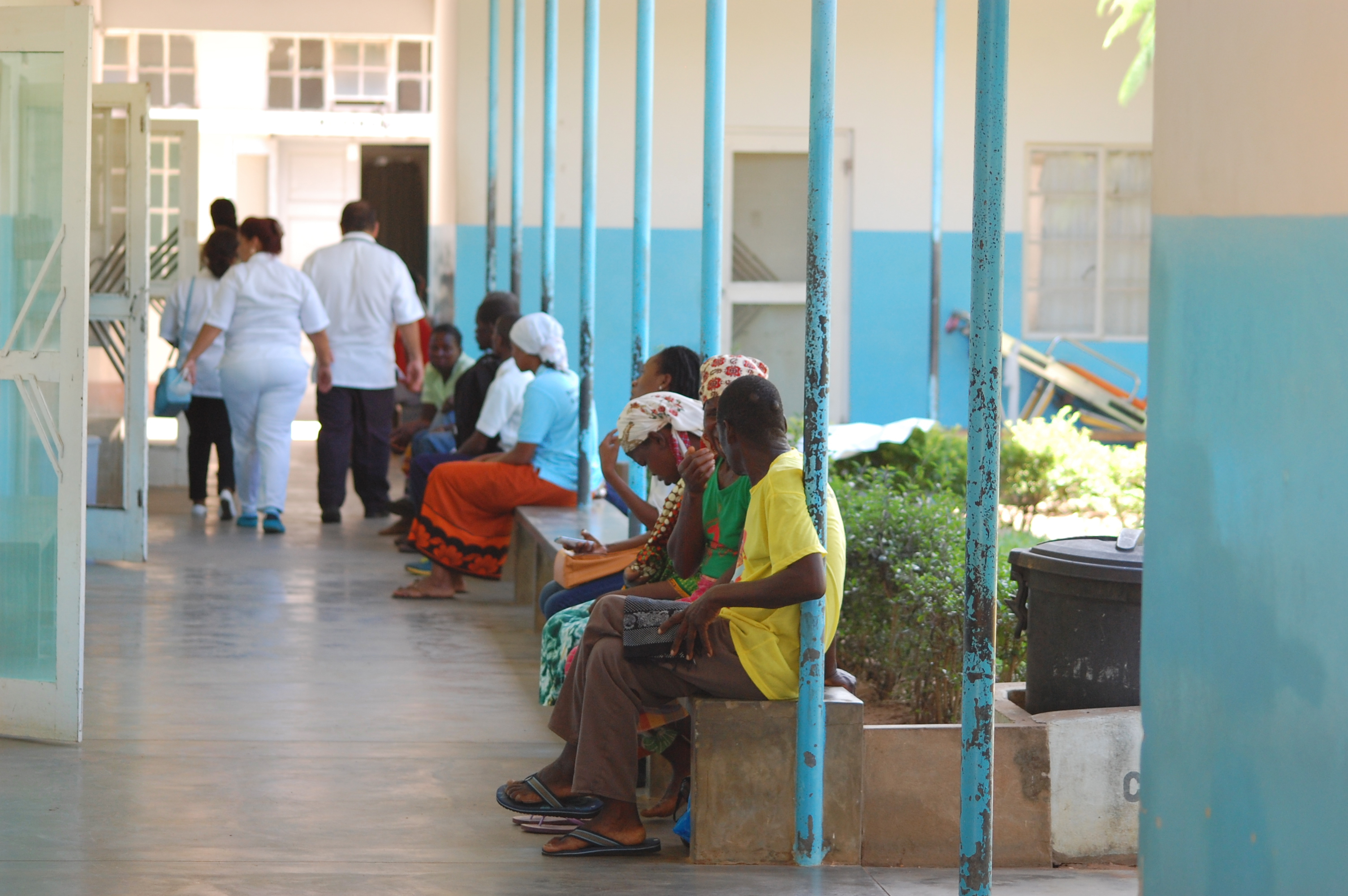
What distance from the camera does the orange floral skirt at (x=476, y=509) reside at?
7051 millimetres

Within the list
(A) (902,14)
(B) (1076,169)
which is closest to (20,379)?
(A) (902,14)

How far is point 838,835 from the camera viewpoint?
3752 mm

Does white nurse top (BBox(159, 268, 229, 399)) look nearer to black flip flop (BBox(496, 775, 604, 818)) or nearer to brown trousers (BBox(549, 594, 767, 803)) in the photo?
black flip flop (BBox(496, 775, 604, 818))

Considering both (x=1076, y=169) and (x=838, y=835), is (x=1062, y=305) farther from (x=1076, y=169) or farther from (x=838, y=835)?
(x=838, y=835)

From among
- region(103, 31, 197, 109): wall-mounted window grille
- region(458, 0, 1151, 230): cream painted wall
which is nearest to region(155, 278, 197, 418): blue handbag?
region(458, 0, 1151, 230): cream painted wall

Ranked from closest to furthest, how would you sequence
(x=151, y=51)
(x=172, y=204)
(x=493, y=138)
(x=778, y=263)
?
(x=172, y=204), (x=493, y=138), (x=778, y=263), (x=151, y=51)

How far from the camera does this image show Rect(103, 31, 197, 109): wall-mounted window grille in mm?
15211

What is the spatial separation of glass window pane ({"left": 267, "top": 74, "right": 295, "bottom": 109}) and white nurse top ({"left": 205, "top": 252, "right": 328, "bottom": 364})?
790 centimetres

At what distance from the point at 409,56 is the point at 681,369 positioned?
11.7 metres

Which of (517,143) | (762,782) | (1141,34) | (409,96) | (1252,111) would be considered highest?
(409,96)

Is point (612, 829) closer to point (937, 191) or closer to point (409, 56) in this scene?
point (937, 191)

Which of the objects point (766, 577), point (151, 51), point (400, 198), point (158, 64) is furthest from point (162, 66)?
point (766, 577)

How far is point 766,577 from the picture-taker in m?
3.60

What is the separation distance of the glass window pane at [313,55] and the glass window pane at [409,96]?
91 centimetres
